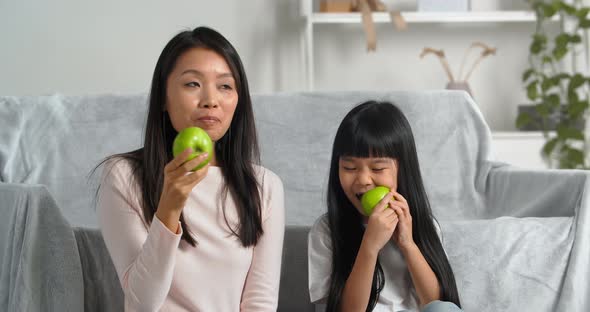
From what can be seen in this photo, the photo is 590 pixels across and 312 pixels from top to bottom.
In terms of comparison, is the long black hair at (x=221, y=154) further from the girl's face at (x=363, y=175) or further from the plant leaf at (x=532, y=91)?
the plant leaf at (x=532, y=91)

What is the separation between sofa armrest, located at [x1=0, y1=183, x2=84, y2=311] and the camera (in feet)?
4.29

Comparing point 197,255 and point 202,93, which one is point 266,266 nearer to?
point 197,255

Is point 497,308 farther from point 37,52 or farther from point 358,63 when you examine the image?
point 37,52

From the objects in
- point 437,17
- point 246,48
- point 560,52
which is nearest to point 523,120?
point 560,52

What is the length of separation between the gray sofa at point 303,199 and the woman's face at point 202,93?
1.07ft

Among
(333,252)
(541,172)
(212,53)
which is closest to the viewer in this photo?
(212,53)

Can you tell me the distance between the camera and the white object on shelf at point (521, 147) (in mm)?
3354

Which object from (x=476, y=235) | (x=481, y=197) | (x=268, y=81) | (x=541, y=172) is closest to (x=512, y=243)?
(x=476, y=235)

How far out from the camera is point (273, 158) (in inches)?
76.6

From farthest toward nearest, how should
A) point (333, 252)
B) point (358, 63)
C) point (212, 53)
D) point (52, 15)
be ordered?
point (358, 63)
point (52, 15)
point (333, 252)
point (212, 53)

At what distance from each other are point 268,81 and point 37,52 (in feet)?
3.70

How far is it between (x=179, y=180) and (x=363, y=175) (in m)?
0.41

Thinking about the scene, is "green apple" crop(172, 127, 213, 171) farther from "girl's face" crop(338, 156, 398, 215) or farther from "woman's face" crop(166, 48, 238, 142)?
"girl's face" crop(338, 156, 398, 215)

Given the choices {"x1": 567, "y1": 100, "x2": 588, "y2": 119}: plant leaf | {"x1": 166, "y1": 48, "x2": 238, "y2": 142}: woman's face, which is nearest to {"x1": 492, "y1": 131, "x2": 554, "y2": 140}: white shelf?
{"x1": 567, "y1": 100, "x2": 588, "y2": 119}: plant leaf
